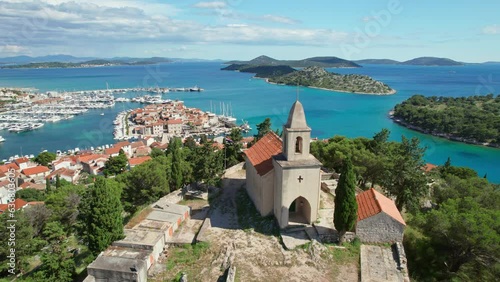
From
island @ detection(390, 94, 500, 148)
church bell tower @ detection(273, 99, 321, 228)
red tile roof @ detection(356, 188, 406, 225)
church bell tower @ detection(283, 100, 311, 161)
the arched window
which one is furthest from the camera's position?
island @ detection(390, 94, 500, 148)

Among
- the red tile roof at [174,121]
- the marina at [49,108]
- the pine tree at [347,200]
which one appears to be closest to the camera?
the pine tree at [347,200]

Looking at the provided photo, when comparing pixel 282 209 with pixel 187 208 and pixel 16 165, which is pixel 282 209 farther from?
pixel 16 165

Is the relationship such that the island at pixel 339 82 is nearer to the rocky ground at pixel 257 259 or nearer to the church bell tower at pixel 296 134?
the church bell tower at pixel 296 134

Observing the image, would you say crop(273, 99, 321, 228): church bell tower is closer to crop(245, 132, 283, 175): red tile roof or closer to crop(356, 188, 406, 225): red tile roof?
crop(245, 132, 283, 175): red tile roof

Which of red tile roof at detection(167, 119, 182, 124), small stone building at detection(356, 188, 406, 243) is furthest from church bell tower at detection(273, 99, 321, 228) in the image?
red tile roof at detection(167, 119, 182, 124)

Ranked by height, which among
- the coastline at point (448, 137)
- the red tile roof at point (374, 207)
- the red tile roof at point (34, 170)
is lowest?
the red tile roof at point (34, 170)

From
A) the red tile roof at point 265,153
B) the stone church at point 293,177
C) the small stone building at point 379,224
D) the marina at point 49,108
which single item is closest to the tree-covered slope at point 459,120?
the small stone building at point 379,224

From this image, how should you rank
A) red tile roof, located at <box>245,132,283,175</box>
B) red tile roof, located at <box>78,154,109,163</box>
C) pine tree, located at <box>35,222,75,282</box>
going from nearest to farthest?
pine tree, located at <box>35,222,75,282</box>, red tile roof, located at <box>245,132,283,175</box>, red tile roof, located at <box>78,154,109,163</box>

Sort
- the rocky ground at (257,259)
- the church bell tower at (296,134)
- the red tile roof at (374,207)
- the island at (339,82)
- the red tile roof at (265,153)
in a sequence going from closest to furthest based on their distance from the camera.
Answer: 1. the rocky ground at (257,259)
2. the red tile roof at (374,207)
3. the church bell tower at (296,134)
4. the red tile roof at (265,153)
5. the island at (339,82)
